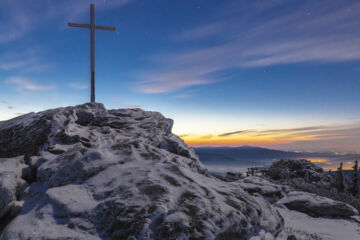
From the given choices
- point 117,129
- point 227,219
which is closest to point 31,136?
point 117,129

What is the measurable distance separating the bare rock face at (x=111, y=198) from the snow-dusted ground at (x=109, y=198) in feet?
0.07

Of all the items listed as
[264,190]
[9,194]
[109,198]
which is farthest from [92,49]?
[264,190]

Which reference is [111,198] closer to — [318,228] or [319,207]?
[318,228]

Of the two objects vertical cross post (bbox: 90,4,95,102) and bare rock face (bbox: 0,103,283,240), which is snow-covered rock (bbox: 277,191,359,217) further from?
vertical cross post (bbox: 90,4,95,102)

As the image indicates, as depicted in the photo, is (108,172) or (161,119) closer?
(108,172)

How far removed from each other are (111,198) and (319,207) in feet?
36.8

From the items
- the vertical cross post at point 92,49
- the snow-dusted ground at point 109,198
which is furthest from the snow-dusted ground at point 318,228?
the vertical cross post at point 92,49

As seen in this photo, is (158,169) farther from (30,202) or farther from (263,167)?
(263,167)

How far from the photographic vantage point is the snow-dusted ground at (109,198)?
475 centimetres

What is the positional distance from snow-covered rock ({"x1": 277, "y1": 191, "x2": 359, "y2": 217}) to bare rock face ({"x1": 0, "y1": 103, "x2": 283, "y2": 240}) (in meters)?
5.66

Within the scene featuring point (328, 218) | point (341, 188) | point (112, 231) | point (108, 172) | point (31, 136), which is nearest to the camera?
point (112, 231)

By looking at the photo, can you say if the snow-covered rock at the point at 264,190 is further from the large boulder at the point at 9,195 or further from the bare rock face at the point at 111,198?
the large boulder at the point at 9,195

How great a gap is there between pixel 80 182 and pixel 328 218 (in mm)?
11785

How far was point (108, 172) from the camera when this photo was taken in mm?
6473
